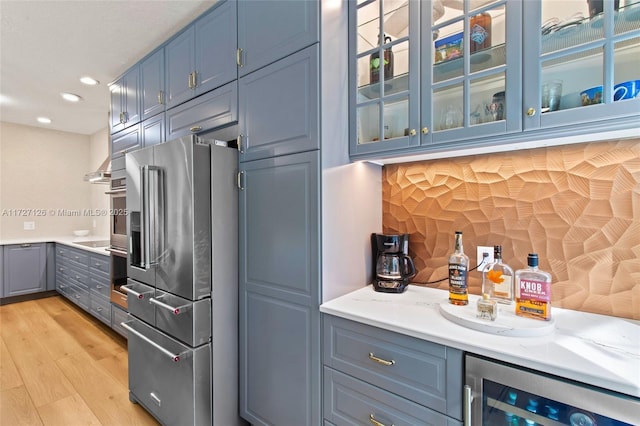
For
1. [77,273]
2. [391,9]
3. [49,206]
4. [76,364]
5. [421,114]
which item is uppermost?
[391,9]

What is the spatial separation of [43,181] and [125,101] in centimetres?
335

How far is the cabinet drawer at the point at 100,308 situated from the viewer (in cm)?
312

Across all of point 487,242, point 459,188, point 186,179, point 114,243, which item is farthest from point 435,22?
point 114,243

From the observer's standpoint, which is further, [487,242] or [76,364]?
[76,364]

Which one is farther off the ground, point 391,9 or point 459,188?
point 391,9

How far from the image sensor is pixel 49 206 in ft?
15.8

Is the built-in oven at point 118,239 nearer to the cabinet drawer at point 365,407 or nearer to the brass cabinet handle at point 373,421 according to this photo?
the cabinet drawer at point 365,407

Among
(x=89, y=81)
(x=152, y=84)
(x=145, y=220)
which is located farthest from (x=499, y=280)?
(x=89, y=81)

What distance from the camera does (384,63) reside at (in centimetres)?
148

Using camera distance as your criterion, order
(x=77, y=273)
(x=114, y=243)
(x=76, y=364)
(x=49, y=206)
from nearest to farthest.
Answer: (x=76, y=364), (x=114, y=243), (x=77, y=273), (x=49, y=206)

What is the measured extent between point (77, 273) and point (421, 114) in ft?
14.7

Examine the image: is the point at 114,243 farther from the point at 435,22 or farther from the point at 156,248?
the point at 435,22

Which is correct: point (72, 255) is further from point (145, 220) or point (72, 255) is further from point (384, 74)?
point (384, 74)

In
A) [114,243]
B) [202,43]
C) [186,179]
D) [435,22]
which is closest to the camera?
[435,22]
